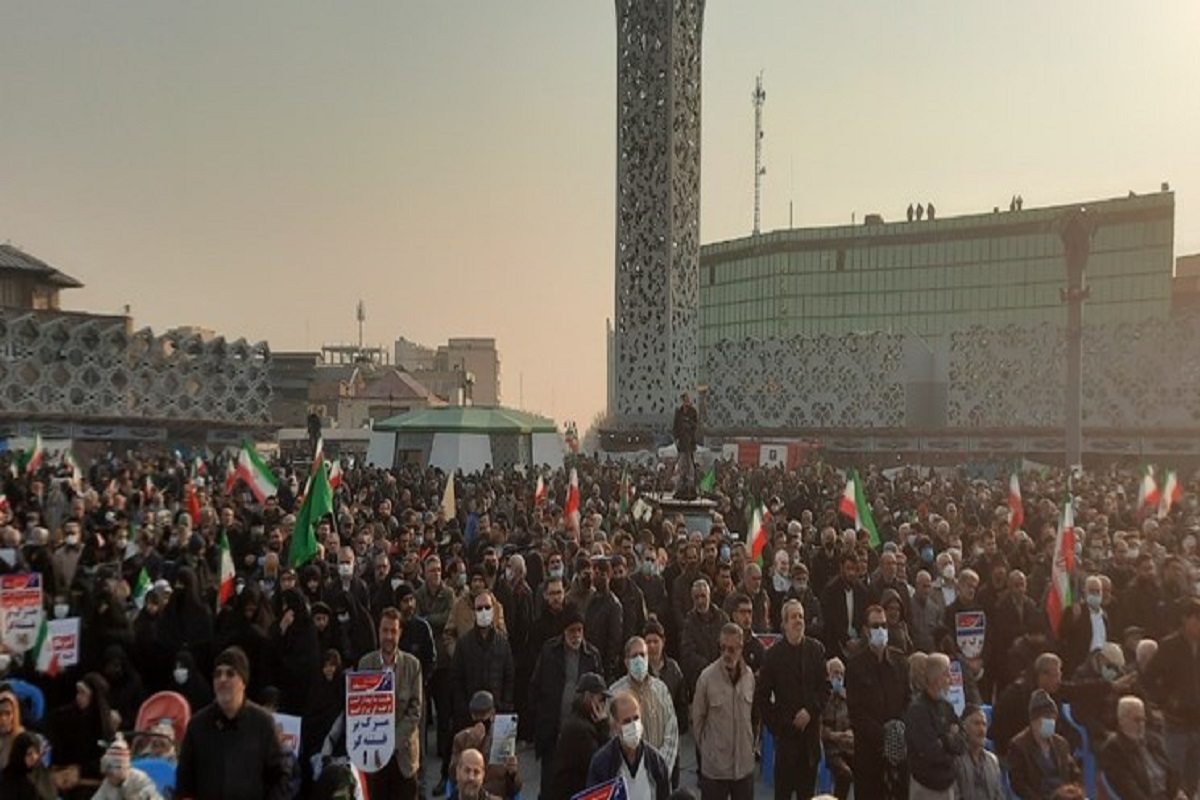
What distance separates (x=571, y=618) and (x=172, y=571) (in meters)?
5.39

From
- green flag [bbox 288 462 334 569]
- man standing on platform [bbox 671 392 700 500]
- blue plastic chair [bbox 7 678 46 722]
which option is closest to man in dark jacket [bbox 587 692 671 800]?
blue plastic chair [bbox 7 678 46 722]

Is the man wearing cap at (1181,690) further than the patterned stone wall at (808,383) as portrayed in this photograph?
No

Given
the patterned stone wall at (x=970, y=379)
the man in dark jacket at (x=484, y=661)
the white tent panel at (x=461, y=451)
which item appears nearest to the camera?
the man in dark jacket at (x=484, y=661)

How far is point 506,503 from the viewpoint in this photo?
2281 centimetres

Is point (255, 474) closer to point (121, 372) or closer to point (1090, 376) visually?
point (121, 372)

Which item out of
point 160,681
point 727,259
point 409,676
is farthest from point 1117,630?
point 727,259

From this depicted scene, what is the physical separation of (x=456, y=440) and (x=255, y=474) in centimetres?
1727

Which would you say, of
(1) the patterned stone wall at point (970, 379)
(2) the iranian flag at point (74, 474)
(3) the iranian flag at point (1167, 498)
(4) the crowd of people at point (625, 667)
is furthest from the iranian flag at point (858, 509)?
(1) the patterned stone wall at point (970, 379)

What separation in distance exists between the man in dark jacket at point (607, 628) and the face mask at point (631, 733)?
3.49 m

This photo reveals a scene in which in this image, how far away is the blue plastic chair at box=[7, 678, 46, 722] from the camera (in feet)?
23.8

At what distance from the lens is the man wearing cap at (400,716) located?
751 centimetres

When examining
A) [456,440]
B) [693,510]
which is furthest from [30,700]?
[456,440]

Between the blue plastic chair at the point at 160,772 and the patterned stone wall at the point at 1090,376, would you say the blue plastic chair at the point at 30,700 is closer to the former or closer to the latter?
the blue plastic chair at the point at 160,772

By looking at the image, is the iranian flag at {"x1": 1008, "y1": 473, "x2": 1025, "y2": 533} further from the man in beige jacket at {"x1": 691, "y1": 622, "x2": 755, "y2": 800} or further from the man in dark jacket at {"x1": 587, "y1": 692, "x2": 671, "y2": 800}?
the man in dark jacket at {"x1": 587, "y1": 692, "x2": 671, "y2": 800}
